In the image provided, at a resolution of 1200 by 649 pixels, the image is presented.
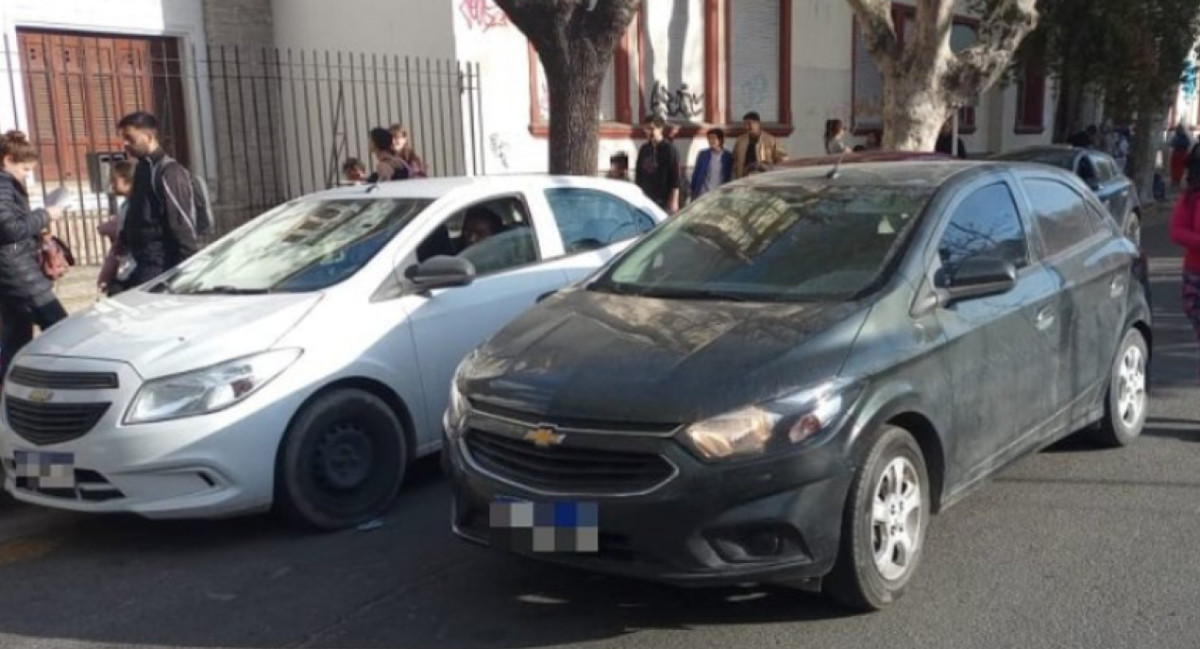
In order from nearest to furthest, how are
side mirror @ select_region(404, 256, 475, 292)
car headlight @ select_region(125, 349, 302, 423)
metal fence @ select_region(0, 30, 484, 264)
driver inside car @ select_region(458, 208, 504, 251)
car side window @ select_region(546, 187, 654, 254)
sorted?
car headlight @ select_region(125, 349, 302, 423)
side mirror @ select_region(404, 256, 475, 292)
driver inside car @ select_region(458, 208, 504, 251)
car side window @ select_region(546, 187, 654, 254)
metal fence @ select_region(0, 30, 484, 264)

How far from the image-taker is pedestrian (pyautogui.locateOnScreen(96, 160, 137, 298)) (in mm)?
7184

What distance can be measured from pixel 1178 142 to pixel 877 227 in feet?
81.3

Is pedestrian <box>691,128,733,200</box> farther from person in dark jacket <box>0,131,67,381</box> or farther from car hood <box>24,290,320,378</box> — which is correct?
car hood <box>24,290,320,378</box>

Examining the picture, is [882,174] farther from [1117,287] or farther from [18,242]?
[18,242]

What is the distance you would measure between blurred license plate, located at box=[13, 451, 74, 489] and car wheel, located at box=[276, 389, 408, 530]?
0.90 metres

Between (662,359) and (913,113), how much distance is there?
11.2 m

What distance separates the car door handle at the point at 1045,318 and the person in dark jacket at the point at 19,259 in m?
5.54

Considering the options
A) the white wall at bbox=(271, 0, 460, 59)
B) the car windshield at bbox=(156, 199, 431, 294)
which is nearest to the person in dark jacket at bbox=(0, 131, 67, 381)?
the car windshield at bbox=(156, 199, 431, 294)

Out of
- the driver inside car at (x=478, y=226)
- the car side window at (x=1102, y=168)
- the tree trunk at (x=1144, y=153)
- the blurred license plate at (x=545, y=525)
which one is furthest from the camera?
the tree trunk at (x=1144, y=153)

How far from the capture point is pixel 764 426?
12.3 ft

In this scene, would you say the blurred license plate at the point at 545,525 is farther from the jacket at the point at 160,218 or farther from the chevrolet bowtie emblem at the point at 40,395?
the jacket at the point at 160,218

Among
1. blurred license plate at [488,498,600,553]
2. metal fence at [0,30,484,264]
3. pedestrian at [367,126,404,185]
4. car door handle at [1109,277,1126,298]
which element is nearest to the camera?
blurred license plate at [488,498,600,553]

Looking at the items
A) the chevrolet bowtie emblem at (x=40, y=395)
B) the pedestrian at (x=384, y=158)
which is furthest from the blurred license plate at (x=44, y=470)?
the pedestrian at (x=384, y=158)

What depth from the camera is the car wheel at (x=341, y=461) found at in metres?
5.12
